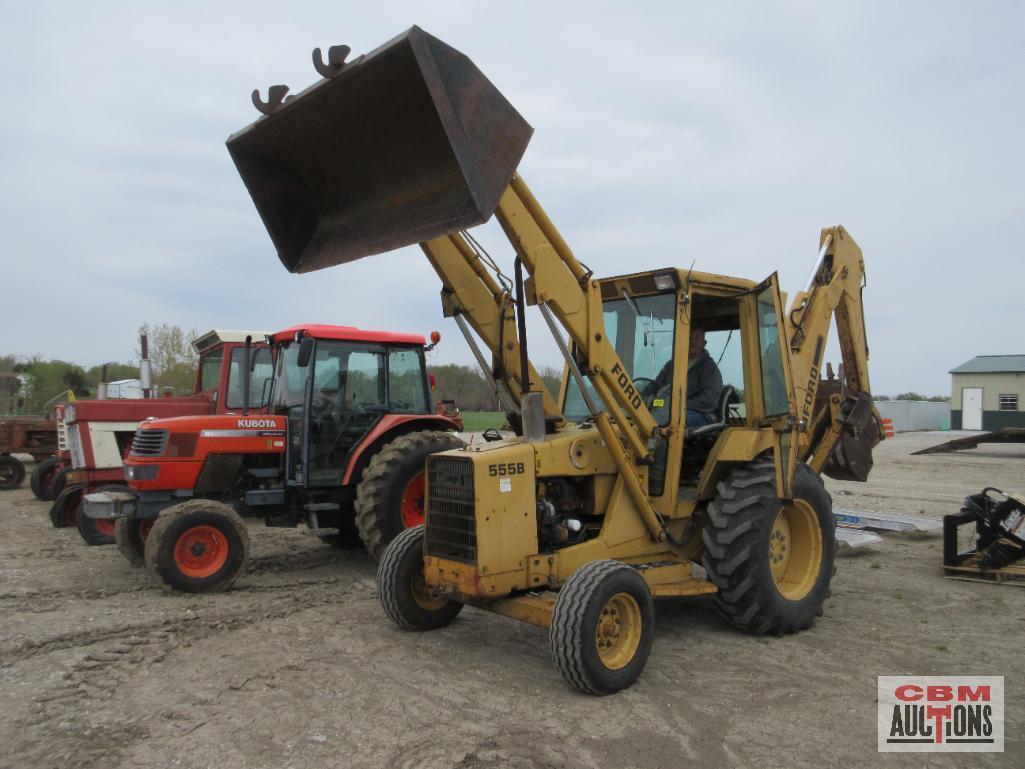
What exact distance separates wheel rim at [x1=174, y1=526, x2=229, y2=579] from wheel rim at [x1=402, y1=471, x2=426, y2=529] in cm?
160

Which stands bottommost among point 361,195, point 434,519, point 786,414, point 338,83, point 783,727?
point 783,727

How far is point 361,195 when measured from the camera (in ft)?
16.4

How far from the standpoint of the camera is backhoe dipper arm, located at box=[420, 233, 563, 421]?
17.8ft

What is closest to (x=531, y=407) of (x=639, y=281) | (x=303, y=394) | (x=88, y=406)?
(x=639, y=281)

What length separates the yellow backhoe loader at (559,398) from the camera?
4316 millimetres

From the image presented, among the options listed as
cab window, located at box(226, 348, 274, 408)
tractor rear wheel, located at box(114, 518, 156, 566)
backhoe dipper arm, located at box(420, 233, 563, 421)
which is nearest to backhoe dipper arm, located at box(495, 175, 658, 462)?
backhoe dipper arm, located at box(420, 233, 563, 421)

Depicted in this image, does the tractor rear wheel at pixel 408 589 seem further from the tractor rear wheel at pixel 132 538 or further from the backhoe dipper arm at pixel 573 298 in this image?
the tractor rear wheel at pixel 132 538

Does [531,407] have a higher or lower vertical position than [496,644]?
higher

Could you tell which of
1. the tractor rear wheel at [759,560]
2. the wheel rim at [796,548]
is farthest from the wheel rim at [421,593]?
the wheel rim at [796,548]

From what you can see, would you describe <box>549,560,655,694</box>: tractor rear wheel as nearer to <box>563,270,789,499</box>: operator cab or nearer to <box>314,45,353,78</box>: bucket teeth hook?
<box>563,270,789,499</box>: operator cab

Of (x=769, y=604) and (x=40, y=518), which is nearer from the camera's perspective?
(x=769, y=604)

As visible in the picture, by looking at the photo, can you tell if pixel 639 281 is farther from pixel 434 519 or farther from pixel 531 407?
pixel 434 519

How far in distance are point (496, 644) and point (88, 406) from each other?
780 cm

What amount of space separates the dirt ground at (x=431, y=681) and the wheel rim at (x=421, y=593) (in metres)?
0.20
